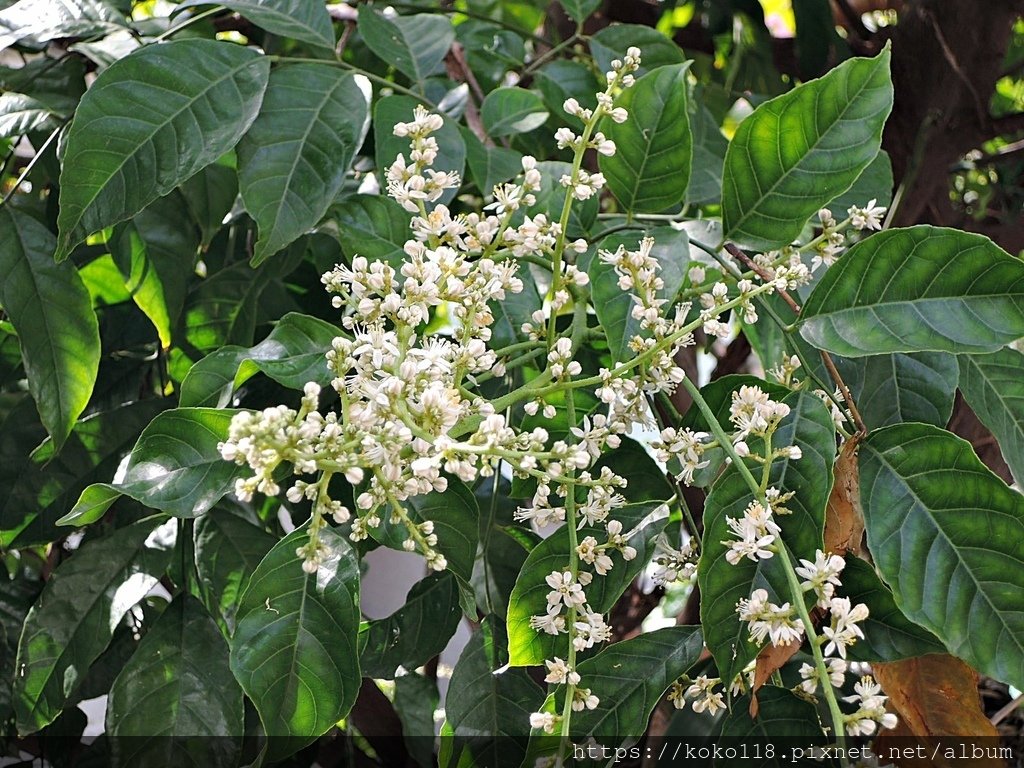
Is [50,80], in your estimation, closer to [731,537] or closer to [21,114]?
[21,114]

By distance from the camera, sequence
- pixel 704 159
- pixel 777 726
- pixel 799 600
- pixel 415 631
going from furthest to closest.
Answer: pixel 704 159 → pixel 415 631 → pixel 777 726 → pixel 799 600

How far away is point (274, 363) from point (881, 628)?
1.12ft

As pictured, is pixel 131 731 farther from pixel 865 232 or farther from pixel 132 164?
pixel 865 232

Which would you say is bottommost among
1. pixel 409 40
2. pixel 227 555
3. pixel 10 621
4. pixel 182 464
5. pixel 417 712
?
pixel 417 712

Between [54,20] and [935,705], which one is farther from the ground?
[54,20]

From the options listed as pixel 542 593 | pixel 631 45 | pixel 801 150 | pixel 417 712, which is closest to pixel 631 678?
pixel 542 593

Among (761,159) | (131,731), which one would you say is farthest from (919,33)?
(131,731)

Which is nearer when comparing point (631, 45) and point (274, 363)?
point (274, 363)

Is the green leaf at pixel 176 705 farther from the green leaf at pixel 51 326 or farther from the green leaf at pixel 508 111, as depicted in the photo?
the green leaf at pixel 508 111

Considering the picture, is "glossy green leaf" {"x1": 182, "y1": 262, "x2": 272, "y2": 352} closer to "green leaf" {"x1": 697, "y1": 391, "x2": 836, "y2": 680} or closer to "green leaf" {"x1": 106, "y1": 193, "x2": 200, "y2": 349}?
"green leaf" {"x1": 106, "y1": 193, "x2": 200, "y2": 349}

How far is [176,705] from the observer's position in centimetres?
51

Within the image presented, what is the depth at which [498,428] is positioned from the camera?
1.10 feet

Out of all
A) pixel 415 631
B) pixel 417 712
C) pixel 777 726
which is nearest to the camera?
pixel 777 726

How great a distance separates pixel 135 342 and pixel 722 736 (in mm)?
498
